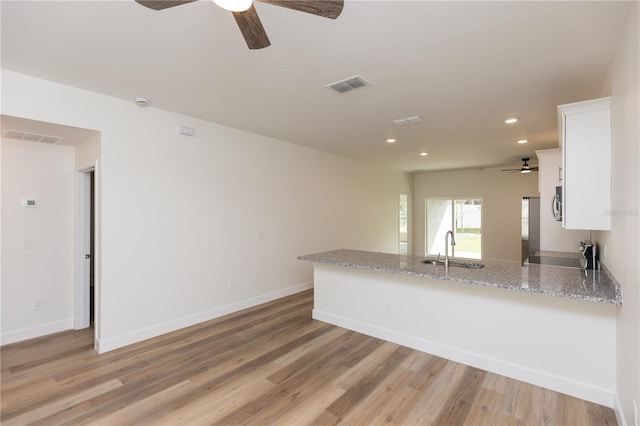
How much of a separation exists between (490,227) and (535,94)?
593 cm

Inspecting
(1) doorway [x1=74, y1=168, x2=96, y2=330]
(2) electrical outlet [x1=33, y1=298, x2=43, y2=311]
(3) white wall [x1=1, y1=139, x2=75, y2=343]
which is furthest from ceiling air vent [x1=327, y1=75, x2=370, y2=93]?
(2) electrical outlet [x1=33, y1=298, x2=43, y2=311]

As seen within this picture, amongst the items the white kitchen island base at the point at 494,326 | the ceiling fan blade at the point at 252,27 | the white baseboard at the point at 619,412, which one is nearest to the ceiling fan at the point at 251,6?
the ceiling fan blade at the point at 252,27

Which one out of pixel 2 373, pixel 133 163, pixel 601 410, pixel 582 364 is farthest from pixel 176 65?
pixel 601 410

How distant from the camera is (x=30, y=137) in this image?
3.45 meters

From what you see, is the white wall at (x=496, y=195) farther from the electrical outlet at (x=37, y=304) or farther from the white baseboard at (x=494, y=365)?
the electrical outlet at (x=37, y=304)

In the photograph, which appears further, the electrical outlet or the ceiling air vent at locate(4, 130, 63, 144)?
the electrical outlet

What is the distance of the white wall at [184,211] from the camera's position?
3309 mm

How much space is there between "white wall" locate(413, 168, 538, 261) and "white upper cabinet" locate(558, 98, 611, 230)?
608 cm

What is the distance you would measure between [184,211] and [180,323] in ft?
4.67

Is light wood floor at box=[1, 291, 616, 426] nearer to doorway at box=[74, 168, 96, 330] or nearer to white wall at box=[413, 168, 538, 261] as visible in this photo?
doorway at box=[74, 168, 96, 330]

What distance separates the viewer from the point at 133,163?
11.6ft

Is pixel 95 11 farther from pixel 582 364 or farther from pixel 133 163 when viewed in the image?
pixel 582 364

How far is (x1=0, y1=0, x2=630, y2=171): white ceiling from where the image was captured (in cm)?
196

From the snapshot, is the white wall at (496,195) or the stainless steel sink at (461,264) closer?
the stainless steel sink at (461,264)
